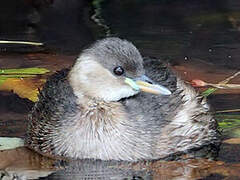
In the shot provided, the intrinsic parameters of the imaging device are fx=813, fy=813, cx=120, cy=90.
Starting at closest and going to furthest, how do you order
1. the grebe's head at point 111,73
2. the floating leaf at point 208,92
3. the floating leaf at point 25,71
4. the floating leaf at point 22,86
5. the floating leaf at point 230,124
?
the grebe's head at point 111,73, the floating leaf at point 230,124, the floating leaf at point 208,92, the floating leaf at point 22,86, the floating leaf at point 25,71

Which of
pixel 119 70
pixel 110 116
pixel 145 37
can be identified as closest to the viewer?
pixel 119 70

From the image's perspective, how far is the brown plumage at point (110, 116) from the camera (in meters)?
6.89

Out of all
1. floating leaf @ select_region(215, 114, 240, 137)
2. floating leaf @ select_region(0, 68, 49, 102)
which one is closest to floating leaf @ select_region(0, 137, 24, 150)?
floating leaf @ select_region(0, 68, 49, 102)

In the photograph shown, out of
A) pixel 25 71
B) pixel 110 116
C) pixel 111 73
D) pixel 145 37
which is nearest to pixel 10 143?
pixel 110 116

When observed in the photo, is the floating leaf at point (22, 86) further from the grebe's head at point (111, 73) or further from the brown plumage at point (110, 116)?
the grebe's head at point (111, 73)

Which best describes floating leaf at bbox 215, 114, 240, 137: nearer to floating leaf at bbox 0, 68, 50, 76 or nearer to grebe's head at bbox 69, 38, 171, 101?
grebe's head at bbox 69, 38, 171, 101

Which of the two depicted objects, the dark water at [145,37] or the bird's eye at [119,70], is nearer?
the bird's eye at [119,70]

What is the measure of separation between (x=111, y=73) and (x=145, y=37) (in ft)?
14.0

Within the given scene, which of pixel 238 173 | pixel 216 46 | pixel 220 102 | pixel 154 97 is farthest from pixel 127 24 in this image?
pixel 238 173

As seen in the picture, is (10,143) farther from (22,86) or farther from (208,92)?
(208,92)

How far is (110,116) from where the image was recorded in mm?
7027

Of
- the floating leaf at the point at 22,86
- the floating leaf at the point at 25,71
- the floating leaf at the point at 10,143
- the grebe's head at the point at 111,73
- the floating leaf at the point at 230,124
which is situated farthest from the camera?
the floating leaf at the point at 25,71

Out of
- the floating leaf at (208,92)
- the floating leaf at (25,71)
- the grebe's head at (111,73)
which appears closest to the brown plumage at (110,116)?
the grebe's head at (111,73)

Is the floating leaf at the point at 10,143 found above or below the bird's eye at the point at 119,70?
below
